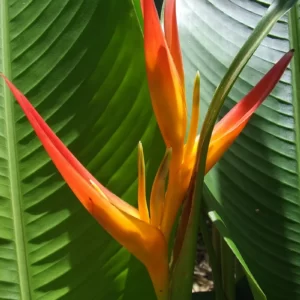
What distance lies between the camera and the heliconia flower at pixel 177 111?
44 cm

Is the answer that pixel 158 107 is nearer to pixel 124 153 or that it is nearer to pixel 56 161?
pixel 56 161

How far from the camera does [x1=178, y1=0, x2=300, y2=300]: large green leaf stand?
2.34 feet

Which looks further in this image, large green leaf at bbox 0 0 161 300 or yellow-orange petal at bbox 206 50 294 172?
large green leaf at bbox 0 0 161 300

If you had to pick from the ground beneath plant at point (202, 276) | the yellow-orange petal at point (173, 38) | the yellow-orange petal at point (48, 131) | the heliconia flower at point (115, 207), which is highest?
the yellow-orange petal at point (173, 38)

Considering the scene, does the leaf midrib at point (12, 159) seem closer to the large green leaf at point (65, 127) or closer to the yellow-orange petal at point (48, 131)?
the large green leaf at point (65, 127)

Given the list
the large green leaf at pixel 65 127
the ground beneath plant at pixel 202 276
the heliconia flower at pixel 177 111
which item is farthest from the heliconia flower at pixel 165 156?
the ground beneath plant at pixel 202 276

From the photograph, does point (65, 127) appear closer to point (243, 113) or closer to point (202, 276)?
point (243, 113)

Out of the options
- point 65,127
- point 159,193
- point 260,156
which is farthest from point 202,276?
point 159,193

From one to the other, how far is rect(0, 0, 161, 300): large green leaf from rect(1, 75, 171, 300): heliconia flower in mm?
191

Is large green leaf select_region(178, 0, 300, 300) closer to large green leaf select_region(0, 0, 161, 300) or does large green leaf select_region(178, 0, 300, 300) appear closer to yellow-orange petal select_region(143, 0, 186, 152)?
large green leaf select_region(0, 0, 161, 300)

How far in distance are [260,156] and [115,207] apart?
1.07ft

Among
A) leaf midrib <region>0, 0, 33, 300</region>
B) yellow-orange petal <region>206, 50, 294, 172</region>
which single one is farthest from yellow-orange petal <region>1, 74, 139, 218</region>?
leaf midrib <region>0, 0, 33, 300</region>

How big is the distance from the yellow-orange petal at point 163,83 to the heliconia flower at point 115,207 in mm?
21

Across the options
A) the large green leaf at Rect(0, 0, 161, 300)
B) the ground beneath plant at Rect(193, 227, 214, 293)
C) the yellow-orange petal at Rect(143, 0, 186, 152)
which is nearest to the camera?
the yellow-orange petal at Rect(143, 0, 186, 152)
